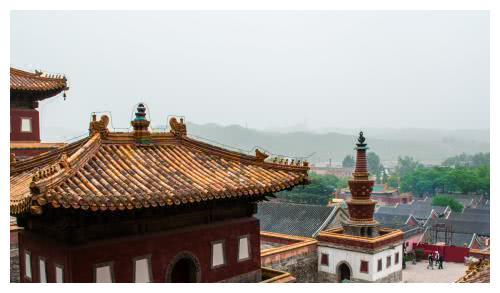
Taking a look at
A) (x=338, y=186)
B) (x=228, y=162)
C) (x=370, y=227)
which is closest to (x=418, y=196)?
(x=338, y=186)

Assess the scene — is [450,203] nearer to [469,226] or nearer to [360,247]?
[469,226]

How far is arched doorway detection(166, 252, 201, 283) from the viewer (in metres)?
8.93

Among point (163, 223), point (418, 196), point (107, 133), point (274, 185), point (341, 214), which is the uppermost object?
point (107, 133)

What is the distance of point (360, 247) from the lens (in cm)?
2472

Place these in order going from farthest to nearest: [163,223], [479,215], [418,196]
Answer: [418,196] < [479,215] < [163,223]

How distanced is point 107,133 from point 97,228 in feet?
6.59

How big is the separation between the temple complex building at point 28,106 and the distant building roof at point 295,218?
1924 centimetres

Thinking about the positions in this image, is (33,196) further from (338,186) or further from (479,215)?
(338,186)

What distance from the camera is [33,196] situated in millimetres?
6391

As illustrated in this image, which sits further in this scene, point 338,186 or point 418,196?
point 338,186

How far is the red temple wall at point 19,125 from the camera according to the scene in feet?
58.0

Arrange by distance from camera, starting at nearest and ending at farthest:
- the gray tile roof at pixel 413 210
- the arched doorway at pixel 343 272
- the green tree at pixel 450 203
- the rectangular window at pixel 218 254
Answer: the rectangular window at pixel 218 254
the arched doorway at pixel 343 272
the gray tile roof at pixel 413 210
the green tree at pixel 450 203

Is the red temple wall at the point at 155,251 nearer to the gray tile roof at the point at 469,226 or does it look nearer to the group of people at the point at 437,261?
the group of people at the point at 437,261

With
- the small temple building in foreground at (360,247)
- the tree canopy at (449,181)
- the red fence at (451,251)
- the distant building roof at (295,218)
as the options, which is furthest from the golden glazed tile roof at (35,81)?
the tree canopy at (449,181)
